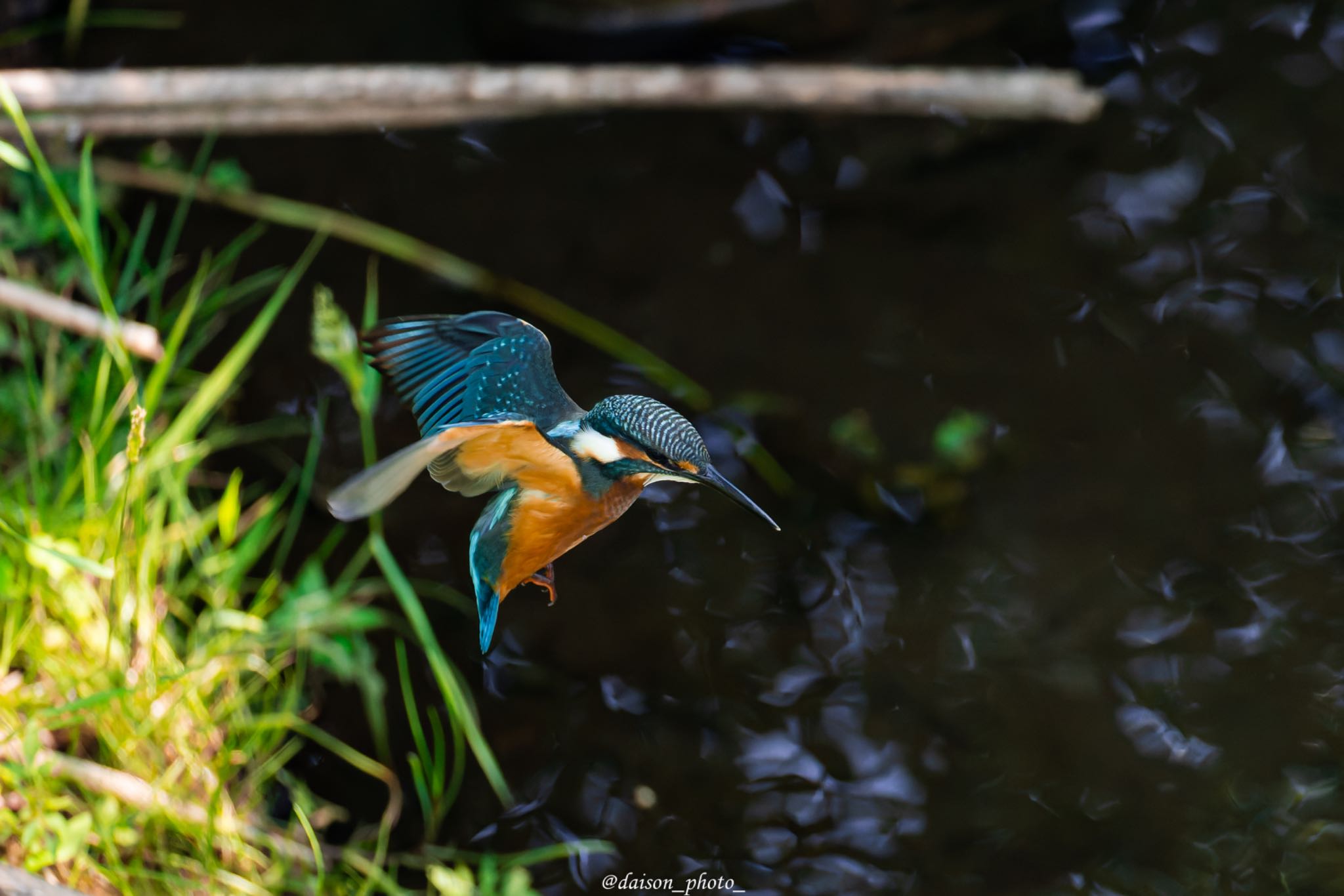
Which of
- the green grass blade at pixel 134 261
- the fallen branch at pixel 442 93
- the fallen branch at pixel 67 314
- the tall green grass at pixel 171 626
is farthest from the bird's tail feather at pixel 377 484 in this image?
the green grass blade at pixel 134 261

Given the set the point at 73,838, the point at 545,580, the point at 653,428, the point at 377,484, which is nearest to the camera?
the point at 377,484

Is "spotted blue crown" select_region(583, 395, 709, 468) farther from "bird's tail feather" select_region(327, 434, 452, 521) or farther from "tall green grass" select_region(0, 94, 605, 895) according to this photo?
"tall green grass" select_region(0, 94, 605, 895)

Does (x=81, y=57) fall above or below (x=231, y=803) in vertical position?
above

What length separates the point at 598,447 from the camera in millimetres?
592

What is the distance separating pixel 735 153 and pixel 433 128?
86 cm

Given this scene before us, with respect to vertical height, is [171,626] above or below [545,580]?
below

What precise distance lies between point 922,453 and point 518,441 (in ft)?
6.47

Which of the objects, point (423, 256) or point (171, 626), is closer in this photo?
point (171, 626)

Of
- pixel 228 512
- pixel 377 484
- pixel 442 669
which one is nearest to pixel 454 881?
pixel 442 669

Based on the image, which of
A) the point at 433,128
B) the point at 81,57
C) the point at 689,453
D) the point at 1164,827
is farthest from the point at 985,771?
the point at 81,57

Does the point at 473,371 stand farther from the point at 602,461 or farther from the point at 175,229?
the point at 175,229

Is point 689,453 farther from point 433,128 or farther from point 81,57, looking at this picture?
point 81,57

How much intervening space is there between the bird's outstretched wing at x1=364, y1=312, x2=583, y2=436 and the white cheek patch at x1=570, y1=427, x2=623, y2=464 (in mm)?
43

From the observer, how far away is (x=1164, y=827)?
2150mm
